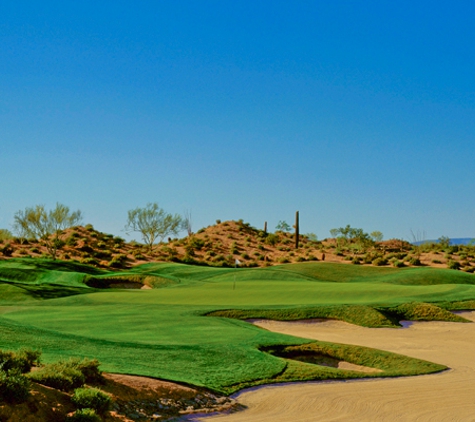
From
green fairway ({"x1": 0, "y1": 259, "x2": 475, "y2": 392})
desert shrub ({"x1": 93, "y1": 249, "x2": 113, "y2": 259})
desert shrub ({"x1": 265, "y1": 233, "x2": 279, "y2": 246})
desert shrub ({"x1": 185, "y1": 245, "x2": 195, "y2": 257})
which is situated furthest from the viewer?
desert shrub ({"x1": 265, "y1": 233, "x2": 279, "y2": 246})

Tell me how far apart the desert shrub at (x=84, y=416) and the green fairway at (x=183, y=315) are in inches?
128

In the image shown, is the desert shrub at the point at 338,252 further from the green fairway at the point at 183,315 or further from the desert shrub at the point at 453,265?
the green fairway at the point at 183,315

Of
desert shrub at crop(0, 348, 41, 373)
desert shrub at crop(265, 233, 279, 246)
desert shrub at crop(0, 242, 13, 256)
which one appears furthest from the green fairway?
desert shrub at crop(265, 233, 279, 246)

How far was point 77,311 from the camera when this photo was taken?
25750 millimetres

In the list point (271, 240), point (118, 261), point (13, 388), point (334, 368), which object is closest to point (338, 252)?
point (271, 240)

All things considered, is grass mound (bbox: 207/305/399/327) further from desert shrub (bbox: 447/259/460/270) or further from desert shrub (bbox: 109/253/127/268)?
desert shrub (bbox: 447/259/460/270)

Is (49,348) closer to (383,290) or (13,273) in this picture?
(383,290)

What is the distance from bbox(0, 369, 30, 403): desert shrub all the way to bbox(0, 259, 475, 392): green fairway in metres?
3.44

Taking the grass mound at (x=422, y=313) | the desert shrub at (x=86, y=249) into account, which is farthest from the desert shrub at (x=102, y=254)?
the grass mound at (x=422, y=313)

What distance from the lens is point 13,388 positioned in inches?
359

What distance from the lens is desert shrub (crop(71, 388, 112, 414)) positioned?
961 centimetres

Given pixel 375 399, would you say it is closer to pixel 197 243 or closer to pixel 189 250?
pixel 189 250

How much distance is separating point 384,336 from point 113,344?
11042 mm

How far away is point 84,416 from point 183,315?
15202mm
